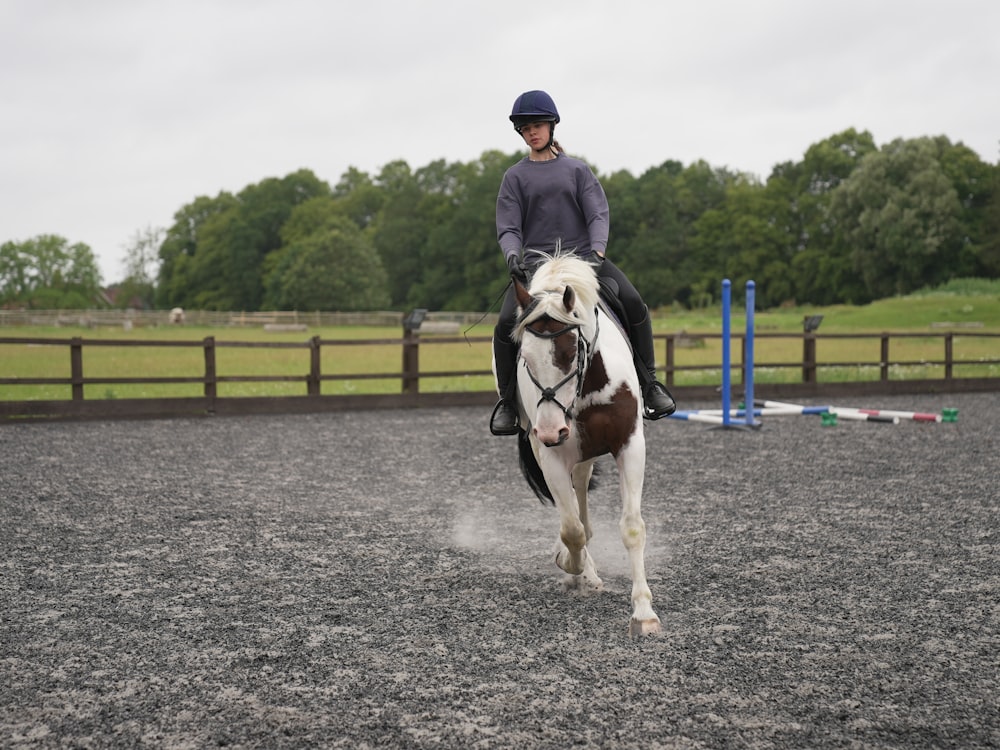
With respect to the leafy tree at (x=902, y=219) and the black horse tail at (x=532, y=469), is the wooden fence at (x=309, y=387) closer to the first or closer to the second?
the black horse tail at (x=532, y=469)

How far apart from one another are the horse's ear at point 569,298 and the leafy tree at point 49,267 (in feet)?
288

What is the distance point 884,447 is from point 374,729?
9.46 metres

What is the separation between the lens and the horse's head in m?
4.25

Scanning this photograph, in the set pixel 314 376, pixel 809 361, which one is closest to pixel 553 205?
pixel 314 376

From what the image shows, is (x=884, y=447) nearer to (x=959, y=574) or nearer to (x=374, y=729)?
(x=959, y=574)

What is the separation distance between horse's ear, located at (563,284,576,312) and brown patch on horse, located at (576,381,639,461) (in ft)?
1.84

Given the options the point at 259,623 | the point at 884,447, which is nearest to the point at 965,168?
the point at 884,447

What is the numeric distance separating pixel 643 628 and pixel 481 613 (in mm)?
843

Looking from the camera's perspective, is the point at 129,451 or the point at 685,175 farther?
the point at 685,175

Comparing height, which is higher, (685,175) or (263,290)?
(685,175)

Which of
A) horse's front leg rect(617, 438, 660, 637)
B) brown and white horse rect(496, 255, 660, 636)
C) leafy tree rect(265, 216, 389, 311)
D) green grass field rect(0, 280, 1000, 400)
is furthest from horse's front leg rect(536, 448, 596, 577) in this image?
leafy tree rect(265, 216, 389, 311)

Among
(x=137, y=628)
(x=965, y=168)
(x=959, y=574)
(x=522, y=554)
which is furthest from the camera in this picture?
(x=965, y=168)

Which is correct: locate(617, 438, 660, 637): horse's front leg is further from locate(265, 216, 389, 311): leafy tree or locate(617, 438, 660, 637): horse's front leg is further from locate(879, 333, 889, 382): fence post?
locate(265, 216, 389, 311): leafy tree

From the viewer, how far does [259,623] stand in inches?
176
